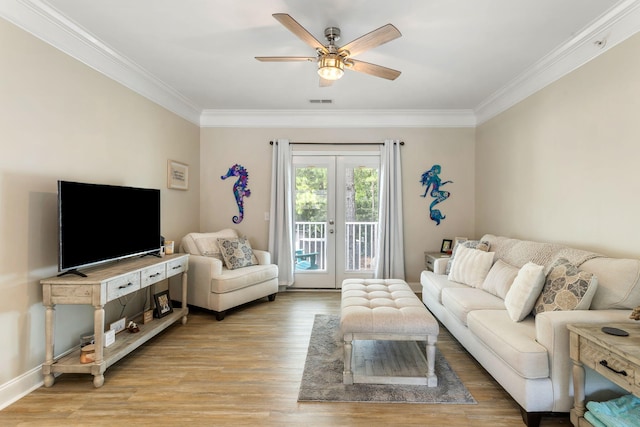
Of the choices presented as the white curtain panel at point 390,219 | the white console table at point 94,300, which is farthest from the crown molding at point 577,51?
the white console table at point 94,300

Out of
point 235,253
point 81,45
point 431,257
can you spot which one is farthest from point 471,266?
point 81,45

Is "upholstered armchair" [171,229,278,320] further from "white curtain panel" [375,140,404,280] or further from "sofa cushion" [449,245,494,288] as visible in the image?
"sofa cushion" [449,245,494,288]

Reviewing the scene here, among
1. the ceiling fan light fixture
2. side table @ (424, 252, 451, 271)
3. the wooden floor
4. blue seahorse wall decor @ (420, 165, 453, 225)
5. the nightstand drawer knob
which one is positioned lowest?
the wooden floor

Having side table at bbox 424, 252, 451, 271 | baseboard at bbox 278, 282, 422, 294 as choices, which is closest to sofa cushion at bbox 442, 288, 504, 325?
side table at bbox 424, 252, 451, 271

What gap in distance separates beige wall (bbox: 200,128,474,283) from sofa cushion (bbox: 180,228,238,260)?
2.25 ft

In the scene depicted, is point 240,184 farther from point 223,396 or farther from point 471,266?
point 471,266

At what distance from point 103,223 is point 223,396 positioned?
1661 millimetres

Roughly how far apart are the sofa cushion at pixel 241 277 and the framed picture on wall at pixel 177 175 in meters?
1.28

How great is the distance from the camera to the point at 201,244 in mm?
4145

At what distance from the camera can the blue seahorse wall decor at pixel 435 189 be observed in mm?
4812

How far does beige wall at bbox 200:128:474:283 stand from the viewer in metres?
4.82

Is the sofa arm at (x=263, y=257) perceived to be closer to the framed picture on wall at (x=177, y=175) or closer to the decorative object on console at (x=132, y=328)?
the framed picture on wall at (x=177, y=175)

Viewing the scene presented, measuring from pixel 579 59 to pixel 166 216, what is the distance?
4.49m

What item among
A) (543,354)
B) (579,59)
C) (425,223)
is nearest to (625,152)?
(579,59)
